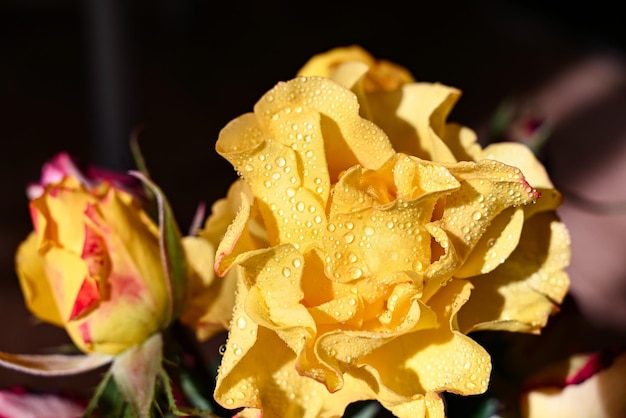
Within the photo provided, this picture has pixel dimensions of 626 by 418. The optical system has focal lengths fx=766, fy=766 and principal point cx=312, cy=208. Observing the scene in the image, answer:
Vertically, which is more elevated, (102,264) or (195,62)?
(102,264)

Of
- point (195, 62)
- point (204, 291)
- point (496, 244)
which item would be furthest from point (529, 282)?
point (195, 62)

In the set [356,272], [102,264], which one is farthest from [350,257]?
[102,264]

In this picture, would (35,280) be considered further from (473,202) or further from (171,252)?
(473,202)

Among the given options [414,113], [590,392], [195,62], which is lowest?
[195,62]

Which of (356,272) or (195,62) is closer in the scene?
(356,272)

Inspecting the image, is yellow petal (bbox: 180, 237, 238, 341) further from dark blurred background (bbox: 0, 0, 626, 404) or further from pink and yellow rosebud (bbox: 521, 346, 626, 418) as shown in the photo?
dark blurred background (bbox: 0, 0, 626, 404)
